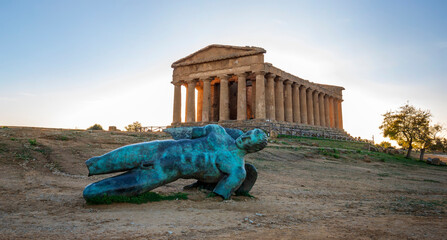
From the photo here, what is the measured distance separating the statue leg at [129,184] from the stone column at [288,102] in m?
33.7

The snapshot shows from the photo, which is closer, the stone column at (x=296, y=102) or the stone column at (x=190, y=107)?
the stone column at (x=190, y=107)

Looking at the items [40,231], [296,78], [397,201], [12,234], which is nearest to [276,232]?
[40,231]

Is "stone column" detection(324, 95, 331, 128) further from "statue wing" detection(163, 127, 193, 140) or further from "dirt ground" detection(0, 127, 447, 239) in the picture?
"statue wing" detection(163, 127, 193, 140)

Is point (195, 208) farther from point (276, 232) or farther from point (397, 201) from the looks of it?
point (397, 201)

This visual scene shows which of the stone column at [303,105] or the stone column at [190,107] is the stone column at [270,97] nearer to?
the stone column at [303,105]

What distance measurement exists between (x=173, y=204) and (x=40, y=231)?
212 cm

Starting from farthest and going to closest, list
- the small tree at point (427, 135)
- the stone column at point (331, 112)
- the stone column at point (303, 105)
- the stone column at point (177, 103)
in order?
the stone column at point (331, 112), the stone column at point (303, 105), the stone column at point (177, 103), the small tree at point (427, 135)

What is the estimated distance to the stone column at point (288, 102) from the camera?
123 feet

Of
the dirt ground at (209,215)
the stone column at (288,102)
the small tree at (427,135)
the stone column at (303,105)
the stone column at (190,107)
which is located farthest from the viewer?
the stone column at (303,105)

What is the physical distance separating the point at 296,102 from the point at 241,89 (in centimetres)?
964

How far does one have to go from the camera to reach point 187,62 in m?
37.2

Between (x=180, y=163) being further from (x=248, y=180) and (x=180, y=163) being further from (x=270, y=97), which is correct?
(x=270, y=97)

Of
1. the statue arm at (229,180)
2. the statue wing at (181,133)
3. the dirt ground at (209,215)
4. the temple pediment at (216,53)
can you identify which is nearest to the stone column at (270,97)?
the temple pediment at (216,53)

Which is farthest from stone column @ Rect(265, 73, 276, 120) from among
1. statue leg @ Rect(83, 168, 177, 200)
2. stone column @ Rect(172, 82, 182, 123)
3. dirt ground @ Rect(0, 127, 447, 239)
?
statue leg @ Rect(83, 168, 177, 200)
